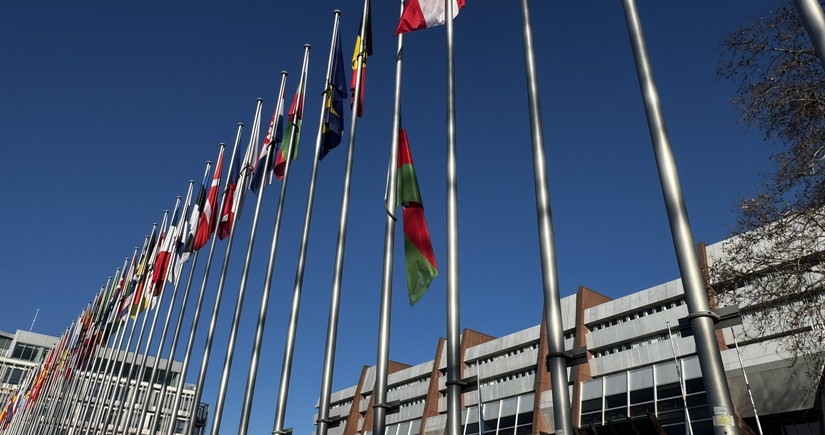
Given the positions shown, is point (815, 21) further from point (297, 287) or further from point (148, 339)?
point (148, 339)

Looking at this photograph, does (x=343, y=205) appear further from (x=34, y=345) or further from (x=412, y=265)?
(x=34, y=345)

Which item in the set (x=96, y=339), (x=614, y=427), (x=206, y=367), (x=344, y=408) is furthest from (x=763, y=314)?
(x=344, y=408)

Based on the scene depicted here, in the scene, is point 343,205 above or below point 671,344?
below

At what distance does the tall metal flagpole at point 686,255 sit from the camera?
21.5 ft

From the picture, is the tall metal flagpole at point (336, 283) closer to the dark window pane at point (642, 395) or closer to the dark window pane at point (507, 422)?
the dark window pane at point (642, 395)

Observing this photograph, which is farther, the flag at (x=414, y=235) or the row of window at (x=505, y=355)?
the row of window at (x=505, y=355)

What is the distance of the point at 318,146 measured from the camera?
1831 cm

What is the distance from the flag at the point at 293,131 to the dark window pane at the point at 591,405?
30840 mm

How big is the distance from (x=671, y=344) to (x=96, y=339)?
36.3m

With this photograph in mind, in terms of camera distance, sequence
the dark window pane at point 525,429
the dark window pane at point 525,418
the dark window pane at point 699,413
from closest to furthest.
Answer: the dark window pane at point 699,413 → the dark window pane at point 525,429 → the dark window pane at point 525,418

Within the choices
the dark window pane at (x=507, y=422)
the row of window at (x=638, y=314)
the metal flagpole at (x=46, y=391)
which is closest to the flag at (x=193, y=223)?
the metal flagpole at (x=46, y=391)

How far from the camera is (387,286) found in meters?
12.8

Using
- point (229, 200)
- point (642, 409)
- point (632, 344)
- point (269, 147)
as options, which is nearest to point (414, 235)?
point (269, 147)

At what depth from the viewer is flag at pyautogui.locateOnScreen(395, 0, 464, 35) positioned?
14.9 meters
